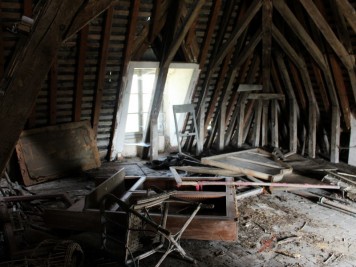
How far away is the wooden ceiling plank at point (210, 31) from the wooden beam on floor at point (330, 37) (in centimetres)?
114

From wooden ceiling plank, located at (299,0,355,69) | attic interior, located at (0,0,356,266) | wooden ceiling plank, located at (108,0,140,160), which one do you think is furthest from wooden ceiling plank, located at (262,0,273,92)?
wooden ceiling plank, located at (108,0,140,160)

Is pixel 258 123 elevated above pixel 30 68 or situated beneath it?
situated beneath

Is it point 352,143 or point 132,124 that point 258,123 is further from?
point 132,124

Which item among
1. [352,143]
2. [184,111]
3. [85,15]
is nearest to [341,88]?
[352,143]

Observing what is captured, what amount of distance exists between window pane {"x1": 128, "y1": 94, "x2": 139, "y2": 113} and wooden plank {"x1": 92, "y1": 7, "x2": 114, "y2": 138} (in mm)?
751

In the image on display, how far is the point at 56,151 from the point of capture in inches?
217

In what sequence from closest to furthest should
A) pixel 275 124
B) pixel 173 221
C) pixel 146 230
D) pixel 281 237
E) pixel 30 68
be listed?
pixel 30 68
pixel 146 230
pixel 173 221
pixel 281 237
pixel 275 124

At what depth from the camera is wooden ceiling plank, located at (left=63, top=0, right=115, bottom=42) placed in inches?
82.1

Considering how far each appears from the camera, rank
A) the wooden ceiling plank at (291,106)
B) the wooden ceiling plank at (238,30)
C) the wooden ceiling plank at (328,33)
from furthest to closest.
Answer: the wooden ceiling plank at (291,106)
the wooden ceiling plank at (238,30)
the wooden ceiling plank at (328,33)

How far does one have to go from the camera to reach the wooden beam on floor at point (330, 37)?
16.2 feet

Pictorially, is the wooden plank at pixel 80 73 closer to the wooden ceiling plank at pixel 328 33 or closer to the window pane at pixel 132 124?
the window pane at pixel 132 124

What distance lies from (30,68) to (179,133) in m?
4.72

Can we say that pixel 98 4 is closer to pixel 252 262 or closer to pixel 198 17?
pixel 252 262

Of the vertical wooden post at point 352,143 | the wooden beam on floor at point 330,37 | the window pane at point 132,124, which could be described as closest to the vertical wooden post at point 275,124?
the vertical wooden post at point 352,143
